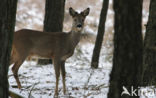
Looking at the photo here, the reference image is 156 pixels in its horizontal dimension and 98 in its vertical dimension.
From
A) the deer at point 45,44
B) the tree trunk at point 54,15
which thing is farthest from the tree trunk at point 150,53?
the tree trunk at point 54,15

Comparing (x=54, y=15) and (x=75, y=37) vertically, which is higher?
(x=54, y=15)

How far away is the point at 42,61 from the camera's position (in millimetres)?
11555

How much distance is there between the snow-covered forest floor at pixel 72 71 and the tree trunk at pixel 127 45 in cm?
127

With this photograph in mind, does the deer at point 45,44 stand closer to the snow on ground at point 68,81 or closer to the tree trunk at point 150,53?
the snow on ground at point 68,81

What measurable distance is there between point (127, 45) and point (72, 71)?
6869mm

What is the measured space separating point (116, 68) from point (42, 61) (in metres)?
8.14

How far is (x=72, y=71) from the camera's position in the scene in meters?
10.3

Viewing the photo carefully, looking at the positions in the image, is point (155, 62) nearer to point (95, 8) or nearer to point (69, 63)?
point (69, 63)

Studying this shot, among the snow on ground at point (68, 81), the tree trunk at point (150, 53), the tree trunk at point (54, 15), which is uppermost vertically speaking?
the tree trunk at point (54, 15)

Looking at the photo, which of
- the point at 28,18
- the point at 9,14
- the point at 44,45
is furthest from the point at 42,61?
the point at 28,18

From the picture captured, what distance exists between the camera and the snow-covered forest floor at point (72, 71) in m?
6.47

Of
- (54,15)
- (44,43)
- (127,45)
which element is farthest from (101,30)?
(127,45)

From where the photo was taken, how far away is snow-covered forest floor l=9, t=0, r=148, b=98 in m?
6.47

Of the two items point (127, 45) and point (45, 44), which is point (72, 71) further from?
point (127, 45)
